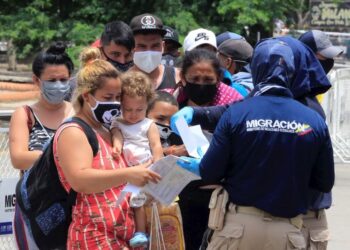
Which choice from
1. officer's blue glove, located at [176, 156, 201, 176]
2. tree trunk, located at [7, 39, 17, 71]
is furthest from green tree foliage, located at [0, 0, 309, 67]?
officer's blue glove, located at [176, 156, 201, 176]

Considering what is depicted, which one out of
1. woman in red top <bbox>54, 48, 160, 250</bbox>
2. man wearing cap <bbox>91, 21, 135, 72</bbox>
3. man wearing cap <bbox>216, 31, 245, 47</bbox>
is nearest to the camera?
woman in red top <bbox>54, 48, 160, 250</bbox>

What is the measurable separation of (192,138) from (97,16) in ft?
54.5

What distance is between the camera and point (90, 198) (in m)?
3.51

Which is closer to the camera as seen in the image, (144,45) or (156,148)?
(156,148)

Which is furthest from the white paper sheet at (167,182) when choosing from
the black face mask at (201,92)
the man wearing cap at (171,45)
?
the man wearing cap at (171,45)

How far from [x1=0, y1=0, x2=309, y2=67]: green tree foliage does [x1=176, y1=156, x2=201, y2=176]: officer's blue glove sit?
15.5m

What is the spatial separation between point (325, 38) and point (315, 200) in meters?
1.70

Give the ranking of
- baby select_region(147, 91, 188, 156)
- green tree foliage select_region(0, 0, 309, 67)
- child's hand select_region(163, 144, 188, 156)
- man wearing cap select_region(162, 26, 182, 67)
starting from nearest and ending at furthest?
child's hand select_region(163, 144, 188, 156) → baby select_region(147, 91, 188, 156) → man wearing cap select_region(162, 26, 182, 67) → green tree foliage select_region(0, 0, 309, 67)

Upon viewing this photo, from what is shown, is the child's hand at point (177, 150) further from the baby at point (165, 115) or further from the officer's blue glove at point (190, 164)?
the officer's blue glove at point (190, 164)

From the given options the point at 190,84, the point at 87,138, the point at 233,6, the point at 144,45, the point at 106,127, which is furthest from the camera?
the point at 233,6

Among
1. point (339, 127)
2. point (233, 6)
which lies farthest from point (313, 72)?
point (233, 6)

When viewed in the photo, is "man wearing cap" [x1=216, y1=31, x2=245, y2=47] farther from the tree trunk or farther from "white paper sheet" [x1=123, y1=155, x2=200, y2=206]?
the tree trunk

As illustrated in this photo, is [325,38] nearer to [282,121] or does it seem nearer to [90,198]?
[282,121]

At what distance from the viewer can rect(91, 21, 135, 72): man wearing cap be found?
4.91 m
